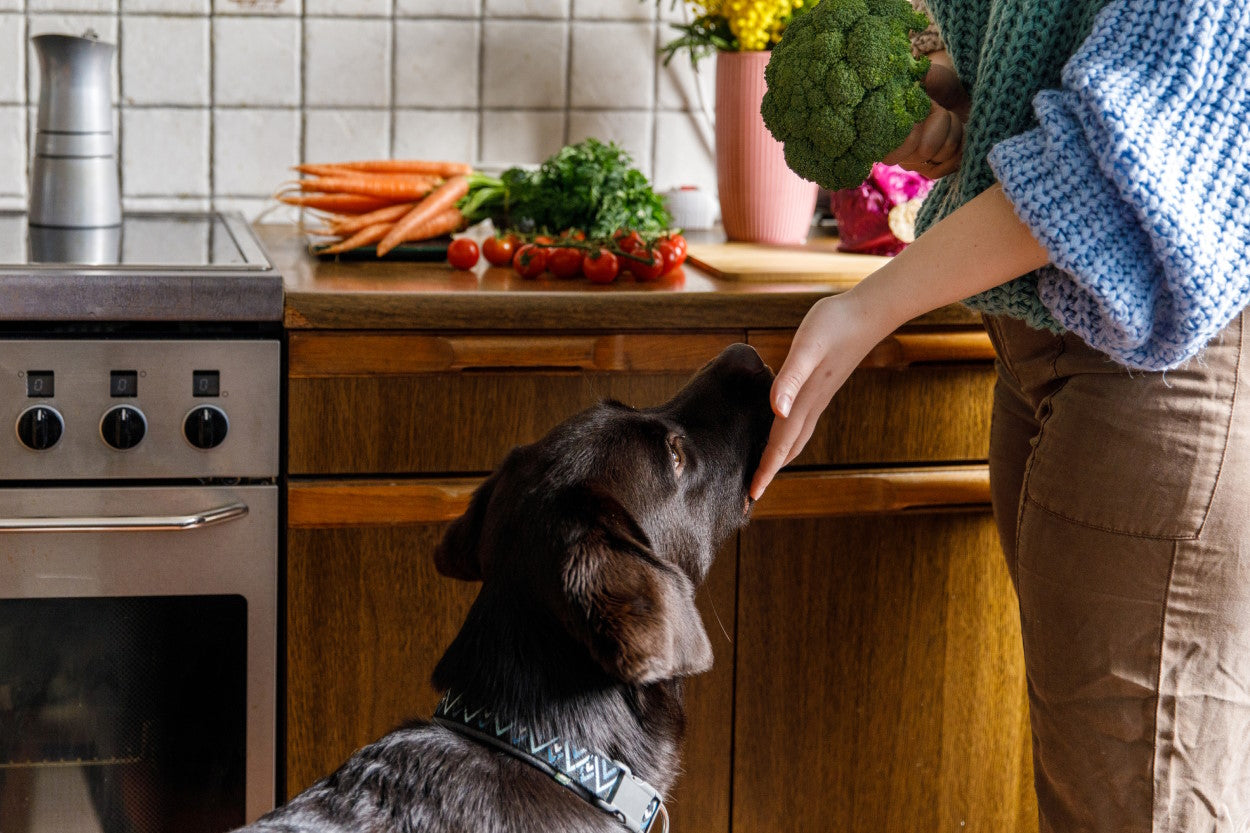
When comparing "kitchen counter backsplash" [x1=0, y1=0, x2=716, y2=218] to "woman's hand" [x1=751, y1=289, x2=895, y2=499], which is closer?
"woman's hand" [x1=751, y1=289, x2=895, y2=499]

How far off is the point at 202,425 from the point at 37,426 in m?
0.18

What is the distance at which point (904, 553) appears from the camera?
181cm

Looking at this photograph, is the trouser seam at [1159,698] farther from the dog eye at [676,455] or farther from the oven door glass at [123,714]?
the oven door glass at [123,714]

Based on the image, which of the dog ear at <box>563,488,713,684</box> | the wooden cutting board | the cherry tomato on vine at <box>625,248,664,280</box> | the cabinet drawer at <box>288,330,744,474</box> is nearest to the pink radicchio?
the wooden cutting board

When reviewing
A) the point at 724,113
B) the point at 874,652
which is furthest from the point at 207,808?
the point at 724,113

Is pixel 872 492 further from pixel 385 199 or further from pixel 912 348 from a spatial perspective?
pixel 385 199

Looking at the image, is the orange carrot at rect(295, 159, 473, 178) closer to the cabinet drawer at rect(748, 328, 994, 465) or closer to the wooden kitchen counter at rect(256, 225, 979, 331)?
the wooden kitchen counter at rect(256, 225, 979, 331)

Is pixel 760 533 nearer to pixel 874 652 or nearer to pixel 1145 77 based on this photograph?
pixel 874 652

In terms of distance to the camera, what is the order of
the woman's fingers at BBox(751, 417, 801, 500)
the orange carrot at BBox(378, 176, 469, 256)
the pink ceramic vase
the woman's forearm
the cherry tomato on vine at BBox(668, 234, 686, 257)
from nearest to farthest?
the woman's forearm
the woman's fingers at BBox(751, 417, 801, 500)
the cherry tomato on vine at BBox(668, 234, 686, 257)
the orange carrot at BBox(378, 176, 469, 256)
the pink ceramic vase

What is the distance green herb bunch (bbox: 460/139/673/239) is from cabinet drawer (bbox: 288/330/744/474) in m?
0.34

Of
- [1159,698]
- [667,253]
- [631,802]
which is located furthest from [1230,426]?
[667,253]

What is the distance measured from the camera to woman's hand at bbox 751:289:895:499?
1152mm

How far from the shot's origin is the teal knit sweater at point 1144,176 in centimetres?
97

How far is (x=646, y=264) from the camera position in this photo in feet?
5.79
